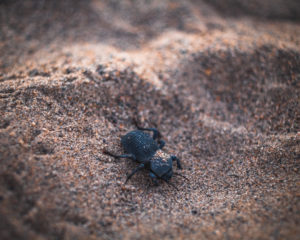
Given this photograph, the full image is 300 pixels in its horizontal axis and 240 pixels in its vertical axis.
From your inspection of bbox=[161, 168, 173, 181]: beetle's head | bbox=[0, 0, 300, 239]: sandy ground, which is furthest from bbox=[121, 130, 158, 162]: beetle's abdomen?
bbox=[161, 168, 173, 181]: beetle's head

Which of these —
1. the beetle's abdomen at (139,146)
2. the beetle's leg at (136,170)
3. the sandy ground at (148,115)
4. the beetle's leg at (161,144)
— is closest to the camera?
the sandy ground at (148,115)

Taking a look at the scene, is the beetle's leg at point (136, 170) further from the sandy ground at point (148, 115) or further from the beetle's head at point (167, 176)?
the beetle's head at point (167, 176)

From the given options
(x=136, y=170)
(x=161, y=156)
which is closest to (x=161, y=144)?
(x=161, y=156)

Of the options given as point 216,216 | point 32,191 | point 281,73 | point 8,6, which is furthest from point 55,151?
point 8,6

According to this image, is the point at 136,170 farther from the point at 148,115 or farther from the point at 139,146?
the point at 148,115

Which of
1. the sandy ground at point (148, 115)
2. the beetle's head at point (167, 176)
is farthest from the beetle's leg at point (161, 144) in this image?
the beetle's head at point (167, 176)

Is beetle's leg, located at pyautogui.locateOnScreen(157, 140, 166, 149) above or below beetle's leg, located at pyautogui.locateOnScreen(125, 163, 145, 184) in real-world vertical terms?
above

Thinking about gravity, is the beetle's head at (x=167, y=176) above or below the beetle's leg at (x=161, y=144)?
below

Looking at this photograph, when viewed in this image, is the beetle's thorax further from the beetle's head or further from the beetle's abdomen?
the beetle's head
